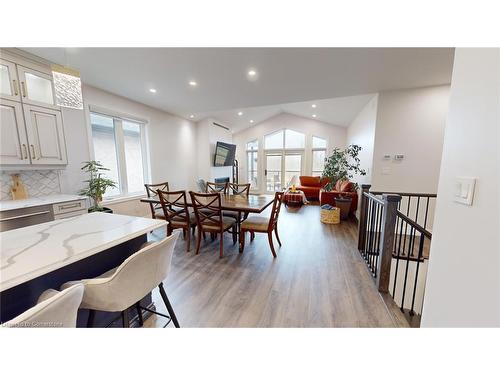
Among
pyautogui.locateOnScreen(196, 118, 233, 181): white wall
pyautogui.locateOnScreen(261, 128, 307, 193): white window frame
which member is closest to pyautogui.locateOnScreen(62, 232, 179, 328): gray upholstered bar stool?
pyautogui.locateOnScreen(196, 118, 233, 181): white wall

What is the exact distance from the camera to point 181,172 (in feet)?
18.1

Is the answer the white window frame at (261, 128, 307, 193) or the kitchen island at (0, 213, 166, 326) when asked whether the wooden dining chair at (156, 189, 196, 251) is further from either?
A: the white window frame at (261, 128, 307, 193)

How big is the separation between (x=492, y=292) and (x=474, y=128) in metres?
0.62

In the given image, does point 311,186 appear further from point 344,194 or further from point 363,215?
point 363,215

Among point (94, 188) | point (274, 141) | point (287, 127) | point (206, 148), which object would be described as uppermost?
point (287, 127)

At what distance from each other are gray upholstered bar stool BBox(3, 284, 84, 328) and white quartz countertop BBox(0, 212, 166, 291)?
236 millimetres

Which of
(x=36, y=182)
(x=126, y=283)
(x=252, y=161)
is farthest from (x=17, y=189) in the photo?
(x=252, y=161)

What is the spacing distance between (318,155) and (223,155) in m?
3.73

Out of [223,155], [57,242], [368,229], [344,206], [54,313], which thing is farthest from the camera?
[223,155]

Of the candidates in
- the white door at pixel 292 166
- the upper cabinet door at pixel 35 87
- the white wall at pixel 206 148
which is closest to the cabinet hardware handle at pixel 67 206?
the upper cabinet door at pixel 35 87

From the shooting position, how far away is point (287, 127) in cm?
762

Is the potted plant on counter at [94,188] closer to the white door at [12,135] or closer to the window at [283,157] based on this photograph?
the white door at [12,135]
